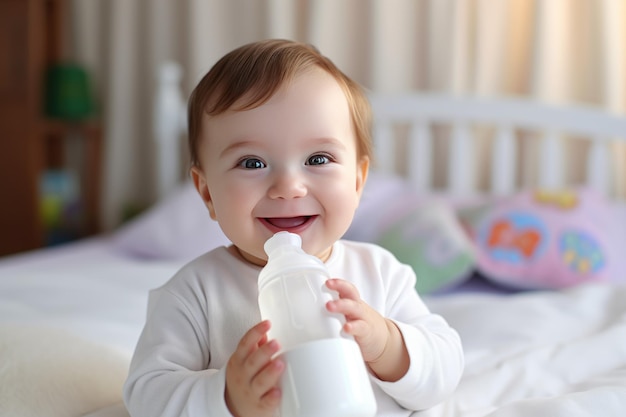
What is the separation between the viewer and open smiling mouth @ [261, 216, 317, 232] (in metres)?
0.73

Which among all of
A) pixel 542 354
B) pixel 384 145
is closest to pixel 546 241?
pixel 542 354

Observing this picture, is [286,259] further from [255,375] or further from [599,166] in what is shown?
[599,166]

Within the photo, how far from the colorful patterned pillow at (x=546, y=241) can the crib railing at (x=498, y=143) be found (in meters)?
0.31

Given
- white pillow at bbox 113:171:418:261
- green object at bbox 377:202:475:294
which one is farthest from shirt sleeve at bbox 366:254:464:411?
white pillow at bbox 113:171:418:261

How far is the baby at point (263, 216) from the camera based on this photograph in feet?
2.33

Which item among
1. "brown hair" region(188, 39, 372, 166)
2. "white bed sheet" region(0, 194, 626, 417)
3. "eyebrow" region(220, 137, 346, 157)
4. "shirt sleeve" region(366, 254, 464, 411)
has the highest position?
"brown hair" region(188, 39, 372, 166)

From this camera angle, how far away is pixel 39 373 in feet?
2.94

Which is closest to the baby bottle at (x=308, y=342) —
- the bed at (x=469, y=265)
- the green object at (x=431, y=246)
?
the bed at (x=469, y=265)

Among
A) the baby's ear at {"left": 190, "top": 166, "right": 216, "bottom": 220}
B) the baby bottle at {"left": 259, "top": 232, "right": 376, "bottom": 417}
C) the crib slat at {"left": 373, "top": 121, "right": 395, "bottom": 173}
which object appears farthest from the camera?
the crib slat at {"left": 373, "top": 121, "right": 395, "bottom": 173}

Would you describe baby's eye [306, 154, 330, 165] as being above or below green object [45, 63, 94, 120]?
above

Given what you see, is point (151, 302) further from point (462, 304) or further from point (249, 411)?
point (462, 304)

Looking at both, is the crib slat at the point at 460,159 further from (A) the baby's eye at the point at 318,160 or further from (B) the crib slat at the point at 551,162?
(A) the baby's eye at the point at 318,160

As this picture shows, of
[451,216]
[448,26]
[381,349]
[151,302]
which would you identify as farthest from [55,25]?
[381,349]

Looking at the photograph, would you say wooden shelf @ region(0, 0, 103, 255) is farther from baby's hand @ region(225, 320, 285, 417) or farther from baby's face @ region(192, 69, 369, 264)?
baby's hand @ region(225, 320, 285, 417)
